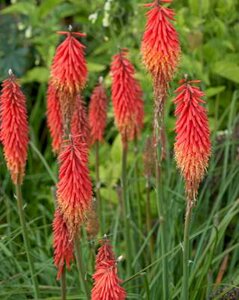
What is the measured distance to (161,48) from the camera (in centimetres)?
341

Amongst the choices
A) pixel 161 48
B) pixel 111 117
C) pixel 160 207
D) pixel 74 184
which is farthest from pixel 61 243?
pixel 111 117

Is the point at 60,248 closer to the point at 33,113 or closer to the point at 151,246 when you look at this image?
the point at 151,246

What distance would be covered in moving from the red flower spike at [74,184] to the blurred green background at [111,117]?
0.91m

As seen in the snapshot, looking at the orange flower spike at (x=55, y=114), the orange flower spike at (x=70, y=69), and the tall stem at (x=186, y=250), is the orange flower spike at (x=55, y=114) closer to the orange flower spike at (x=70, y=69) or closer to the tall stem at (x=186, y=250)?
the orange flower spike at (x=70, y=69)

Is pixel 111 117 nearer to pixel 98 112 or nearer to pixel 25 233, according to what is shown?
pixel 98 112

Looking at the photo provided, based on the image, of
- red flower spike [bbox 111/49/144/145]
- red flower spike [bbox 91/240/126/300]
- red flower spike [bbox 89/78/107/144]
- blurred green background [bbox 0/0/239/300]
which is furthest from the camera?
blurred green background [bbox 0/0/239/300]

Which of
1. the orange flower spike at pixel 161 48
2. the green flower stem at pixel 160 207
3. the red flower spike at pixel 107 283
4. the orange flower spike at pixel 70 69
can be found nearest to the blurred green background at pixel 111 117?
the green flower stem at pixel 160 207

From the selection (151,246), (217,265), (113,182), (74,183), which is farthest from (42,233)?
(74,183)

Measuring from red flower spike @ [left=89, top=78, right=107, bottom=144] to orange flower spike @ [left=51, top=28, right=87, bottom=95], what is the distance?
736 mm

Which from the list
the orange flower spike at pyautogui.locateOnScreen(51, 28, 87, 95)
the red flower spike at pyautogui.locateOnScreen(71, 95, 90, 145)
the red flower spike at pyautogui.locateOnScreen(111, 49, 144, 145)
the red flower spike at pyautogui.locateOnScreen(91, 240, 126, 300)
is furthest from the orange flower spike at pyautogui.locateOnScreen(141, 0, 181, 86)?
the red flower spike at pyautogui.locateOnScreen(91, 240, 126, 300)

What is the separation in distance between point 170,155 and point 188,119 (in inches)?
97.1

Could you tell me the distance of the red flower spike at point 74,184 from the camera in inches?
126

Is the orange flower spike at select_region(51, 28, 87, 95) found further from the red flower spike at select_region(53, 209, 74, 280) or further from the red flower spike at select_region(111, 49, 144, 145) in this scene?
the red flower spike at select_region(53, 209, 74, 280)

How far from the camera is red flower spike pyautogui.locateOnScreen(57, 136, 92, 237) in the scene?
320 centimetres
